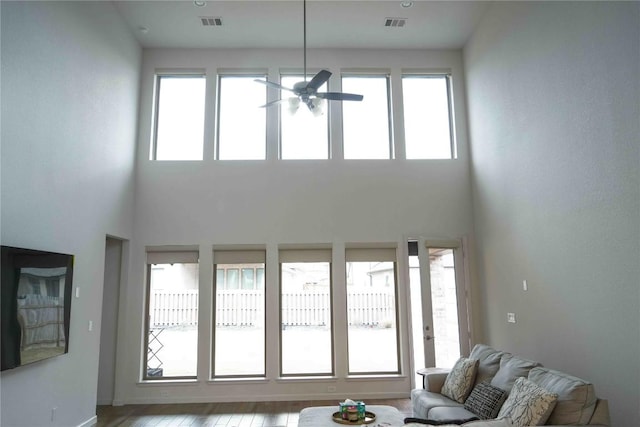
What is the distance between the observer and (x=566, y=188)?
4.06m

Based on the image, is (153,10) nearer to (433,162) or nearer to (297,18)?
(297,18)

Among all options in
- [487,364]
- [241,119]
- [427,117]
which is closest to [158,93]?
[241,119]

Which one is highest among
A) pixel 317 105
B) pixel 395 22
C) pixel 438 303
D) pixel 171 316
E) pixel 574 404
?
pixel 395 22

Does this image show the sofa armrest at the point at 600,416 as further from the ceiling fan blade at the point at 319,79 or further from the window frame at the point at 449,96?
the window frame at the point at 449,96

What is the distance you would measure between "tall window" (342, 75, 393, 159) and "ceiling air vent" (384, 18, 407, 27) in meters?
0.93

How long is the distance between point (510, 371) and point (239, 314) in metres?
3.88

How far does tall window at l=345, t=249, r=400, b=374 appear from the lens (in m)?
6.30

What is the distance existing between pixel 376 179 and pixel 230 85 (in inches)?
112

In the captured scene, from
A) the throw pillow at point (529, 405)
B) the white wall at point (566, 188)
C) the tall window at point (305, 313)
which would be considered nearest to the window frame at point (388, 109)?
the white wall at point (566, 188)

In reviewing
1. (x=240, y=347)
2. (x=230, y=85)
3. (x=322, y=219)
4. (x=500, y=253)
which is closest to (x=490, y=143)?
(x=500, y=253)

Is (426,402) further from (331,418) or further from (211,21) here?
(211,21)

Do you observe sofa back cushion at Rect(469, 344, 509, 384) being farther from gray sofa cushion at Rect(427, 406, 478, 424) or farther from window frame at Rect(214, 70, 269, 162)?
window frame at Rect(214, 70, 269, 162)

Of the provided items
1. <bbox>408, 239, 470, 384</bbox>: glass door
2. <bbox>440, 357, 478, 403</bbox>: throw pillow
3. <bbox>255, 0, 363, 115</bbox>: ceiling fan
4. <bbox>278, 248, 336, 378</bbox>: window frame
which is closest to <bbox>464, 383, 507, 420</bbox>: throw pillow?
<bbox>440, 357, 478, 403</bbox>: throw pillow

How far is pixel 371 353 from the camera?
631 centimetres
